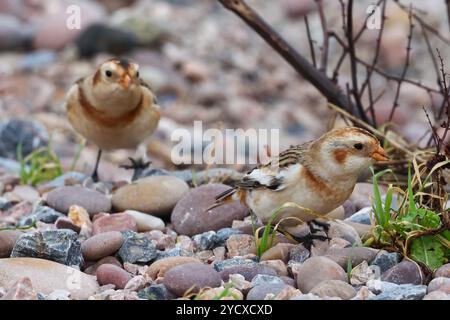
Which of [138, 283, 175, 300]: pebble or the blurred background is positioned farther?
the blurred background

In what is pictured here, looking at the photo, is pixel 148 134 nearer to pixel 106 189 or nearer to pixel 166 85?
pixel 106 189

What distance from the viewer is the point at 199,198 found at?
15.5ft

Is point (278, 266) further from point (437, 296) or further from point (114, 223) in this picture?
point (114, 223)

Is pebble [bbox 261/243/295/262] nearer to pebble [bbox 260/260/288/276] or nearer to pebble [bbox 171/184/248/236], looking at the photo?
pebble [bbox 260/260/288/276]

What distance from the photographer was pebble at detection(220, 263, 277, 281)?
3842 mm

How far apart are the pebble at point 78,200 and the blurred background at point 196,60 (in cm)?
357

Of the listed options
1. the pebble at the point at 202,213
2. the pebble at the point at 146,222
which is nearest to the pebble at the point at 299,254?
the pebble at the point at 202,213

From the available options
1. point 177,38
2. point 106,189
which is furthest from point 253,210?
point 177,38

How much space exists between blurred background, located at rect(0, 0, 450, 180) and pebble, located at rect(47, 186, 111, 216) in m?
3.57

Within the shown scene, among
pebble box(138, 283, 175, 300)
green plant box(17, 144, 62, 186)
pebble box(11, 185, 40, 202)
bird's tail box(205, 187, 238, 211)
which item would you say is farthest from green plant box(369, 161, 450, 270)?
green plant box(17, 144, 62, 186)

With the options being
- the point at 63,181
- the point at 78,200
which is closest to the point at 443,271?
the point at 78,200

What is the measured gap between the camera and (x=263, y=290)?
3.56 m

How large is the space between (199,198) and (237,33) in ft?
23.2

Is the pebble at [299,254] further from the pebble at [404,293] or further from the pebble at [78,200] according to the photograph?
the pebble at [78,200]
